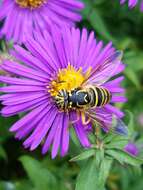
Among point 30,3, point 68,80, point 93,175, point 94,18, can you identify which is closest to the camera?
point 93,175

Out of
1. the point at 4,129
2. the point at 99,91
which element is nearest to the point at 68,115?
the point at 99,91

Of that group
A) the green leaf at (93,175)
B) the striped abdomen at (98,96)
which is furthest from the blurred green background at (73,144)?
the striped abdomen at (98,96)

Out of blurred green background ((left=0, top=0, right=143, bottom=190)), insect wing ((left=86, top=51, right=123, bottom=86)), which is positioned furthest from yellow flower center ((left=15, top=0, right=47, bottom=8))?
insect wing ((left=86, top=51, right=123, bottom=86))

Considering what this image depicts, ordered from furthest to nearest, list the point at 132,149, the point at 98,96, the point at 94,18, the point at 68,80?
1. the point at 94,18
2. the point at 132,149
3. the point at 68,80
4. the point at 98,96

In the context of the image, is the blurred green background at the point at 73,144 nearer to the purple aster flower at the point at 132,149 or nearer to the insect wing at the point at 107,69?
the purple aster flower at the point at 132,149

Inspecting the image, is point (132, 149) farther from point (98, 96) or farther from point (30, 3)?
point (30, 3)

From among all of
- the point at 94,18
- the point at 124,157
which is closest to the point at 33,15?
the point at 94,18

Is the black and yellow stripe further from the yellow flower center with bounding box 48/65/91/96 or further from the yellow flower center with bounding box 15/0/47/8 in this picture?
the yellow flower center with bounding box 15/0/47/8
